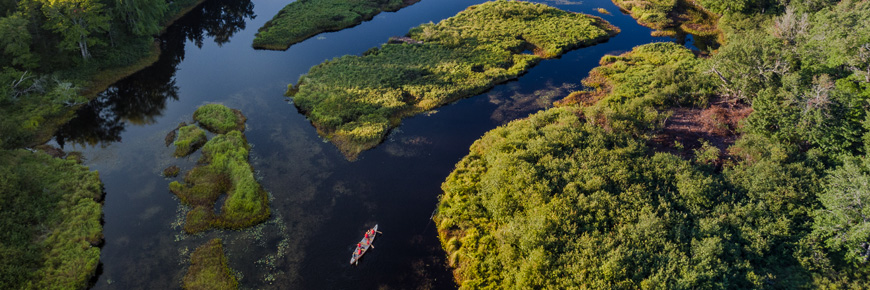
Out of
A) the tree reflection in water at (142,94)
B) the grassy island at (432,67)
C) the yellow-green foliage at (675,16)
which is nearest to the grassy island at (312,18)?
the tree reflection in water at (142,94)

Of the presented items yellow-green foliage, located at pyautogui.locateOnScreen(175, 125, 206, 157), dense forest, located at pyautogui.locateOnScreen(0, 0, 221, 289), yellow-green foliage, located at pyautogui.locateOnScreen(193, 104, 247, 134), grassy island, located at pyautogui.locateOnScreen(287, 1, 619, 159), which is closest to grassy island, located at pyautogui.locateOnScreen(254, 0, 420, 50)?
grassy island, located at pyautogui.locateOnScreen(287, 1, 619, 159)

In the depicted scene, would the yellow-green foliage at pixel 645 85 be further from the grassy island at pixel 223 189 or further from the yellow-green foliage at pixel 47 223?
the yellow-green foliage at pixel 47 223

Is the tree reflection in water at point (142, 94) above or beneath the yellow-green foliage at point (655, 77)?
above

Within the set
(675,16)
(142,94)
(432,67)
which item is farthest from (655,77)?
(142,94)

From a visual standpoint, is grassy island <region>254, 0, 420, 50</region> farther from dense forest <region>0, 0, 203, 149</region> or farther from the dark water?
dense forest <region>0, 0, 203, 149</region>

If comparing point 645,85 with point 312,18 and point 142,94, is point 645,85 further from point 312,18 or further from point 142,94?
point 142,94

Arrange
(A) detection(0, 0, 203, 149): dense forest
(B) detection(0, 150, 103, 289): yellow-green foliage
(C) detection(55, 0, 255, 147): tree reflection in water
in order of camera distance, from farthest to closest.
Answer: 1. (C) detection(55, 0, 255, 147): tree reflection in water
2. (A) detection(0, 0, 203, 149): dense forest
3. (B) detection(0, 150, 103, 289): yellow-green foliage
